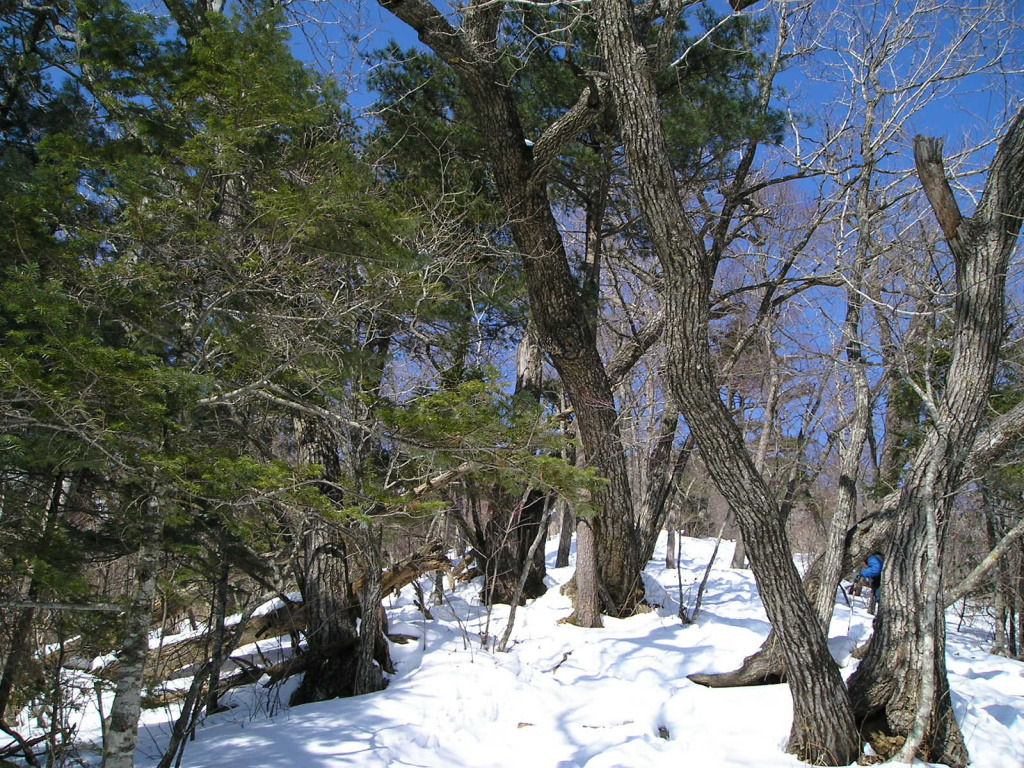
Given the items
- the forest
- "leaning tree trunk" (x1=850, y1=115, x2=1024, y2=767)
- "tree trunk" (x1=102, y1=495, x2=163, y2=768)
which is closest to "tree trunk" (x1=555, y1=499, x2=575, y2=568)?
the forest

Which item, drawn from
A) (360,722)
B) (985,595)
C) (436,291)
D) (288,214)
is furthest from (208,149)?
(985,595)

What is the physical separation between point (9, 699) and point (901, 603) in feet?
17.4

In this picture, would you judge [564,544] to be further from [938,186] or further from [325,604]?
[938,186]

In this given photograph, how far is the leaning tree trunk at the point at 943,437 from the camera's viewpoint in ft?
13.8

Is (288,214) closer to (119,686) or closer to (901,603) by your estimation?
(119,686)

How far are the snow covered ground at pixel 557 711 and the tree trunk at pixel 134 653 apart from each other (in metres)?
0.66

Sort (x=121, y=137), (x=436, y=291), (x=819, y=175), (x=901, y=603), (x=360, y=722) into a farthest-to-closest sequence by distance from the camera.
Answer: (x=819, y=175)
(x=436, y=291)
(x=360, y=722)
(x=901, y=603)
(x=121, y=137)

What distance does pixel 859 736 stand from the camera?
4156 millimetres

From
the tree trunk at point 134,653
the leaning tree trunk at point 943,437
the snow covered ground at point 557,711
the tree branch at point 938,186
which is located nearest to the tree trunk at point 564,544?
the snow covered ground at point 557,711

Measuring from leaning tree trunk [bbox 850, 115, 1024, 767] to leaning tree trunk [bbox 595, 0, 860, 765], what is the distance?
0.39 metres

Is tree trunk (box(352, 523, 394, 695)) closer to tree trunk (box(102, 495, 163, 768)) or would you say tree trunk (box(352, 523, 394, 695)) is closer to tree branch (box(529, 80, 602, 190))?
tree trunk (box(102, 495, 163, 768))

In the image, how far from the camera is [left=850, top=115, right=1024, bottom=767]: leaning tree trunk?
4.21 meters

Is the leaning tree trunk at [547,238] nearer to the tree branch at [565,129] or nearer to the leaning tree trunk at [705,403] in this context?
the tree branch at [565,129]

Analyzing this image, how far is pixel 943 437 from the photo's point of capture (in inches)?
171
